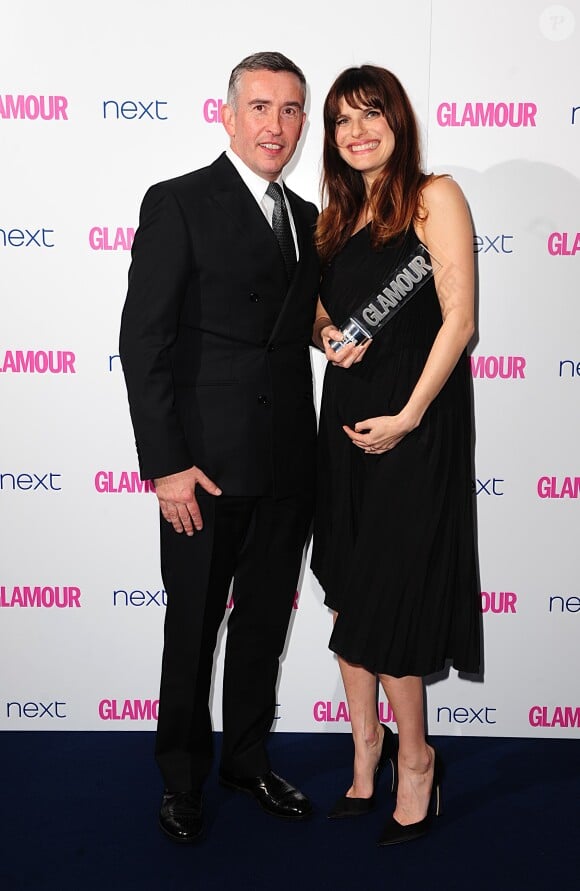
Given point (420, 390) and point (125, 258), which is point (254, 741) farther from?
point (125, 258)

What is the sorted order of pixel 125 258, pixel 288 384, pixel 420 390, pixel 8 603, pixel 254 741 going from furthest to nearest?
pixel 8 603 → pixel 125 258 → pixel 254 741 → pixel 288 384 → pixel 420 390

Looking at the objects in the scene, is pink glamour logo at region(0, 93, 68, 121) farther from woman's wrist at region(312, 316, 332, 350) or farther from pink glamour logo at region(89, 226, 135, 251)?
woman's wrist at region(312, 316, 332, 350)

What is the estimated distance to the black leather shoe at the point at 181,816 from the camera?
7.68 feet

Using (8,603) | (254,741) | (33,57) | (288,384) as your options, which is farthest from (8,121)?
(254,741)

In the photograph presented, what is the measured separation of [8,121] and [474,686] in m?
2.39

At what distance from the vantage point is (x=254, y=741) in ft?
8.45

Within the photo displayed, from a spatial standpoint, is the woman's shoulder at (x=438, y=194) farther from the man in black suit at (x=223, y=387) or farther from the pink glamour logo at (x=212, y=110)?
the pink glamour logo at (x=212, y=110)

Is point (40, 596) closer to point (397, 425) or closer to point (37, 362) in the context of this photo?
point (37, 362)

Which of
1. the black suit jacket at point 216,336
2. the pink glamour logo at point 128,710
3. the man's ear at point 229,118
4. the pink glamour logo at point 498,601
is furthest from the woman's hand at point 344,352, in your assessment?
the pink glamour logo at point 128,710

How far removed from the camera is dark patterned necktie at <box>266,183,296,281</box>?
7.41 ft

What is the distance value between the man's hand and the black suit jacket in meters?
0.04

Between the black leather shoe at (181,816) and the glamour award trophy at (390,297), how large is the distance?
1320 millimetres

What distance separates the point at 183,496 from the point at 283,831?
3.25 feet


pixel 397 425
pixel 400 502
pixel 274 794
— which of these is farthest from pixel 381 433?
pixel 274 794
